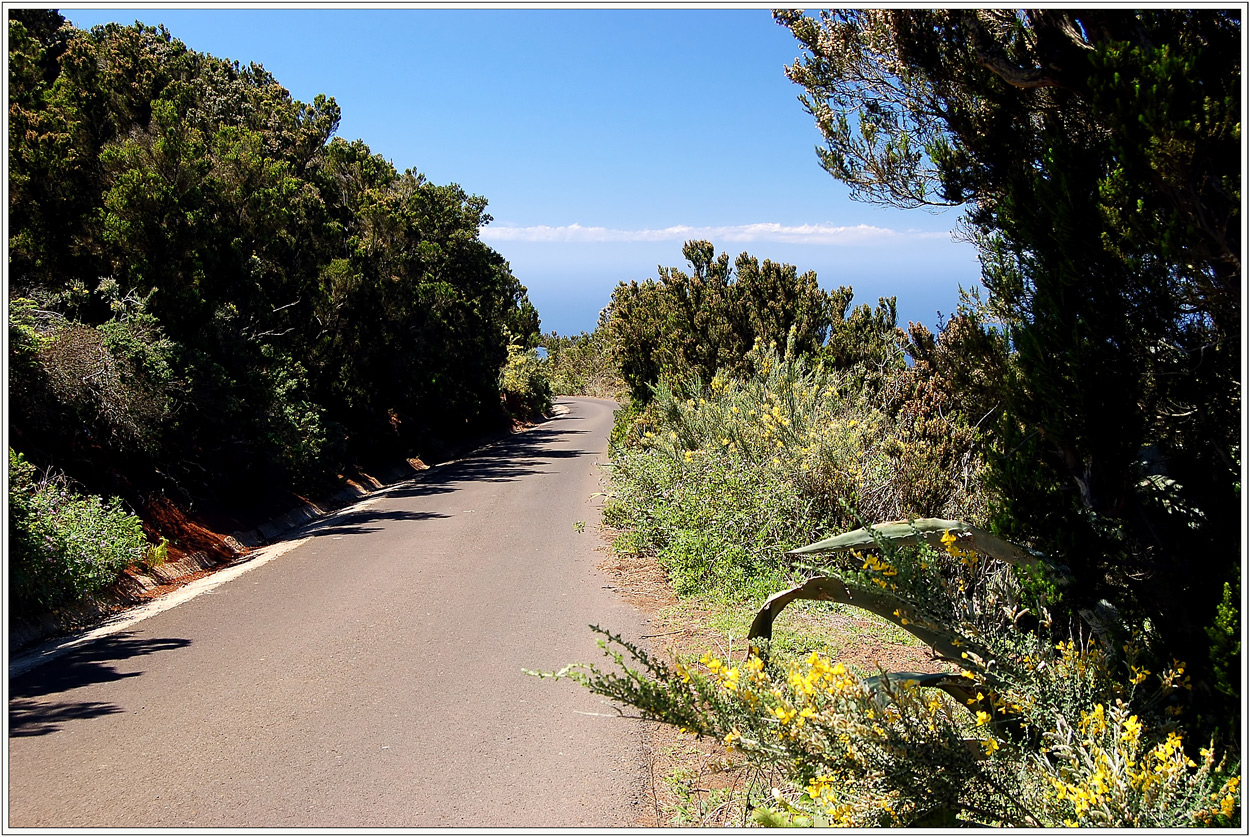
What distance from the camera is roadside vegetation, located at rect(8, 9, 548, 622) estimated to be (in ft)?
35.5

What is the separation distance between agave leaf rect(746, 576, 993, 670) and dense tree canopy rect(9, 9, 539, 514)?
31.4 ft

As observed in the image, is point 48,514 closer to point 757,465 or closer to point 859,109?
point 757,465

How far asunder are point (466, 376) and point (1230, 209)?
2907cm

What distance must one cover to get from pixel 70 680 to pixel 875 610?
19.7ft

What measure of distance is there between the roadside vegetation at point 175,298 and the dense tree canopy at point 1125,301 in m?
8.34

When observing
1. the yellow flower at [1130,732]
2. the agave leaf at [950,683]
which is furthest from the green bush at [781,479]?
the yellow flower at [1130,732]

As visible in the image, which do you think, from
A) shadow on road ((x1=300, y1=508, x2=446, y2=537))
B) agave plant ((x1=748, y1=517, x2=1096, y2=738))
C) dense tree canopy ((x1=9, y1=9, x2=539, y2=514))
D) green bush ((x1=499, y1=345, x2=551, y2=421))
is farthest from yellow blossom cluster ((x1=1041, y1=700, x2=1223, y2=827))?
green bush ((x1=499, y1=345, x2=551, y2=421))

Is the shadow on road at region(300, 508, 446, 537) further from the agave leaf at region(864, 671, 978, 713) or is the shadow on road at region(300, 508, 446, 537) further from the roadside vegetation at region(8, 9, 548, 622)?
the agave leaf at region(864, 671, 978, 713)

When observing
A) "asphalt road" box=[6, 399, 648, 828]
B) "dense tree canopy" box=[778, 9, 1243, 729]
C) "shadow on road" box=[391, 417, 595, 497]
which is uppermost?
"dense tree canopy" box=[778, 9, 1243, 729]

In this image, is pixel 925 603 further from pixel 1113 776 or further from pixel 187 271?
pixel 187 271

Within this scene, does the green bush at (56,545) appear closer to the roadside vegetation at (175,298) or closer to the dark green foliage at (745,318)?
the roadside vegetation at (175,298)

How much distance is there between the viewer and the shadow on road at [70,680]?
5.70 metres

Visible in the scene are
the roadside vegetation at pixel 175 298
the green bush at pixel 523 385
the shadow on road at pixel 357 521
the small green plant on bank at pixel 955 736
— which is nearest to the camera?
the small green plant on bank at pixel 955 736

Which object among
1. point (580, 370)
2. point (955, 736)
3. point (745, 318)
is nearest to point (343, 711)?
point (955, 736)
